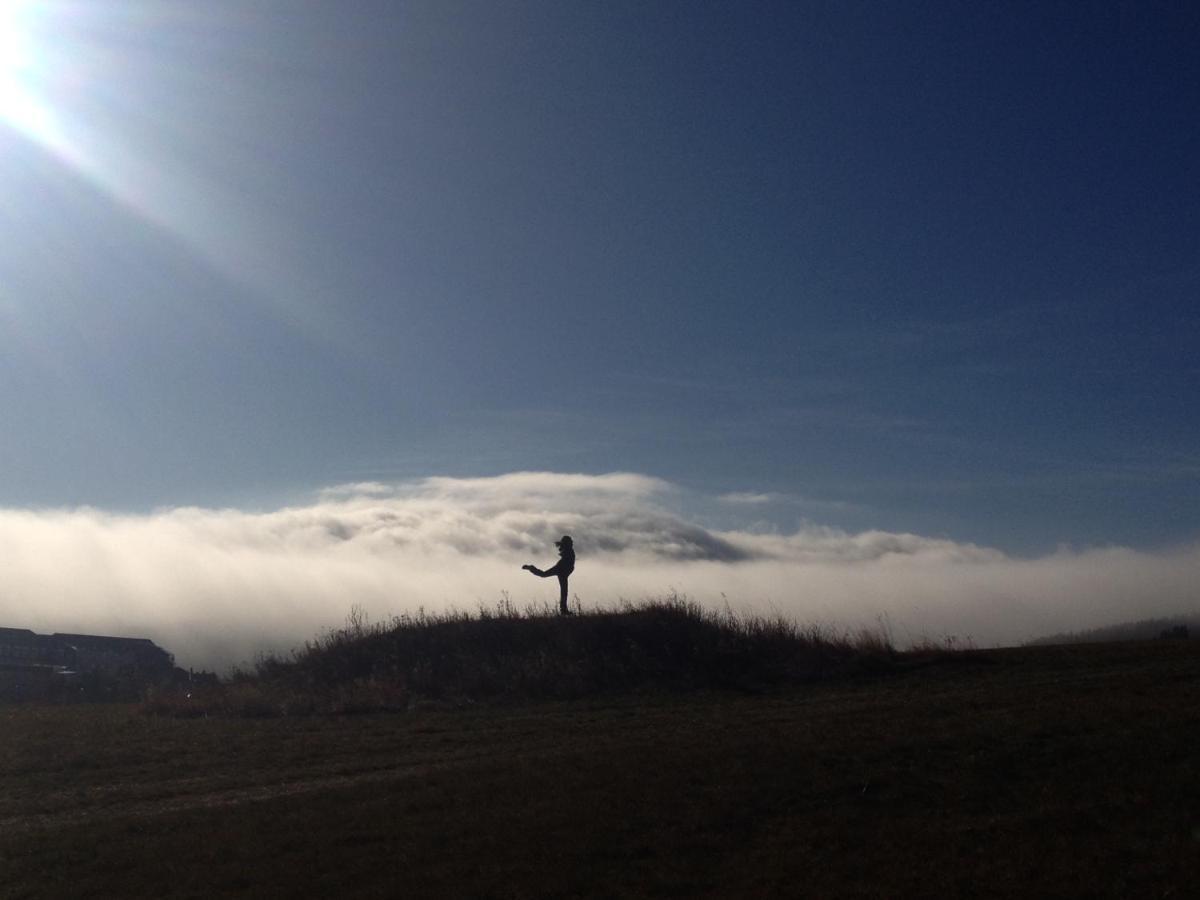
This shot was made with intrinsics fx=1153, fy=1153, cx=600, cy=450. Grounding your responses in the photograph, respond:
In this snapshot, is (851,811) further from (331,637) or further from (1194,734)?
(331,637)

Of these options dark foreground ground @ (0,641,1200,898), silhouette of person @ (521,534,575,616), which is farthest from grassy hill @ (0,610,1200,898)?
silhouette of person @ (521,534,575,616)

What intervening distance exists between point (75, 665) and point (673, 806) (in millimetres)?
30371

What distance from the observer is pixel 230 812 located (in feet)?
40.4

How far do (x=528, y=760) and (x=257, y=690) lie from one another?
1116 centimetres

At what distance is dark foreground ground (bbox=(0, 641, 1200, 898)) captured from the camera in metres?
9.77

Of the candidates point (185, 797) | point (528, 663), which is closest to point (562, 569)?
point (528, 663)

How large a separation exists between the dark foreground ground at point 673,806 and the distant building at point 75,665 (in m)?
12.2

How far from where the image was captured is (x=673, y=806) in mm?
11531

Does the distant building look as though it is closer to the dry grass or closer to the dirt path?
the dry grass

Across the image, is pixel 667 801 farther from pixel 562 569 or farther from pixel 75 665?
pixel 75 665

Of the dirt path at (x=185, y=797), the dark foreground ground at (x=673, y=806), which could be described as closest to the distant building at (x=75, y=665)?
the dark foreground ground at (x=673, y=806)

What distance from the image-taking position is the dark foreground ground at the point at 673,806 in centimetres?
977

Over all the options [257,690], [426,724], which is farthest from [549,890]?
[257,690]

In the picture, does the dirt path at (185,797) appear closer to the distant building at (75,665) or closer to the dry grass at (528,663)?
the dry grass at (528,663)
